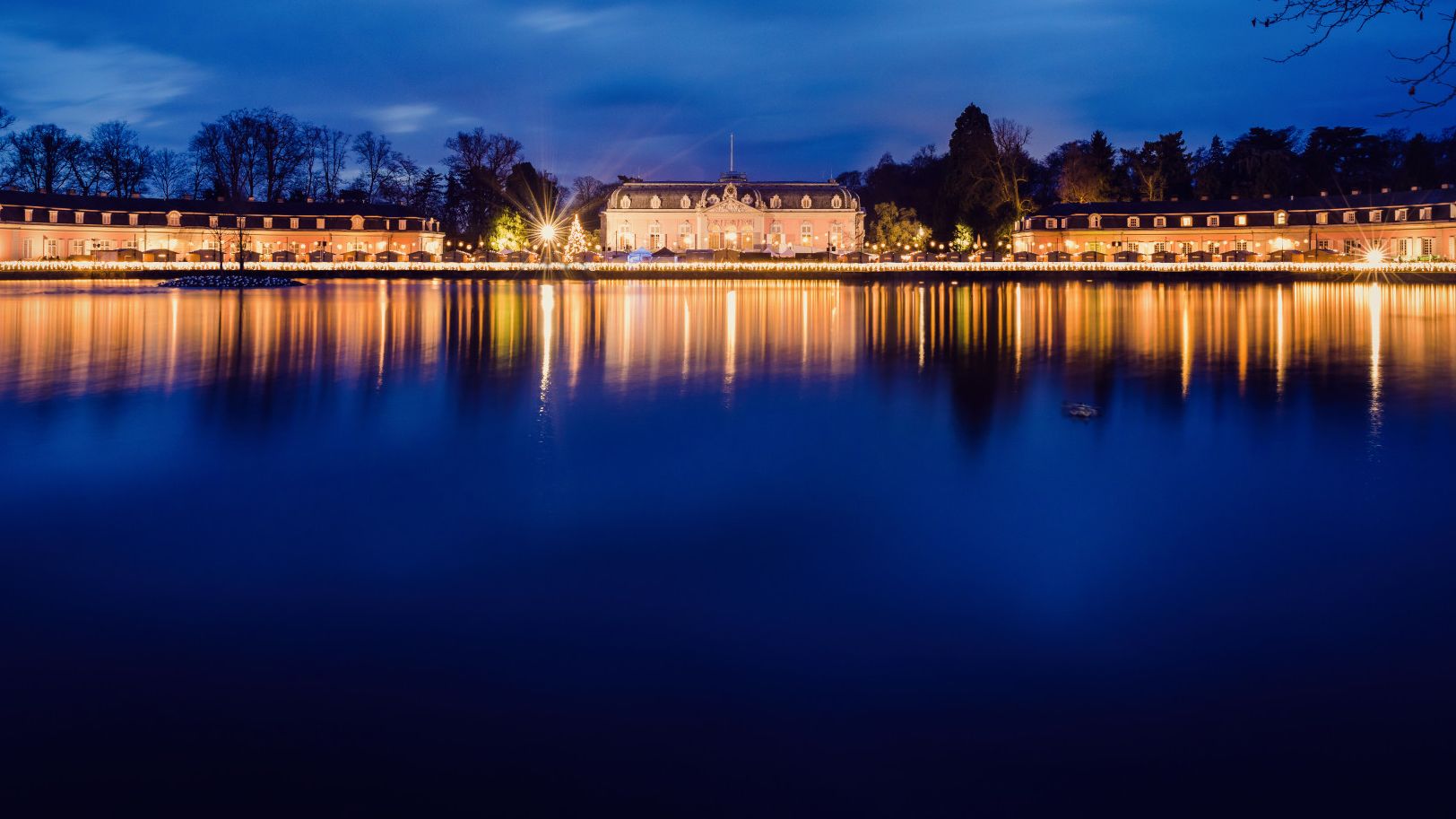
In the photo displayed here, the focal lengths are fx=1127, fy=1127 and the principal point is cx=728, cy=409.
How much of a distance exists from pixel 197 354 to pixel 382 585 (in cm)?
1418

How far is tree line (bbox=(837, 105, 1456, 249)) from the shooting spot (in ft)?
244

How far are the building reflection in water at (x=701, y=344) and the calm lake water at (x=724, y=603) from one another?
3.52ft

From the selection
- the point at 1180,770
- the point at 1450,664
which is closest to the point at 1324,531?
the point at 1450,664

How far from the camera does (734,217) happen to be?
8475 centimetres

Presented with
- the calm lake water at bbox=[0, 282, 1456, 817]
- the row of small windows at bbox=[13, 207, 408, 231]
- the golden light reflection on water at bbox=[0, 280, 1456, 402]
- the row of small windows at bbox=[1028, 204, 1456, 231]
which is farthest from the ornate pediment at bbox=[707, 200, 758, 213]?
the calm lake water at bbox=[0, 282, 1456, 817]

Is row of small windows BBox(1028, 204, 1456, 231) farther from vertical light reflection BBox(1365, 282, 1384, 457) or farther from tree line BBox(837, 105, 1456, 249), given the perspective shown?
vertical light reflection BBox(1365, 282, 1384, 457)

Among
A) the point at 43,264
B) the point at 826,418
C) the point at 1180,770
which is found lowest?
the point at 1180,770

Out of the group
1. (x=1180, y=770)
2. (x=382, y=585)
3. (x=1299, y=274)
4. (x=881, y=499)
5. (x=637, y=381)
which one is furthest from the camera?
(x=1299, y=274)

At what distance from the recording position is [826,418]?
39.9 feet

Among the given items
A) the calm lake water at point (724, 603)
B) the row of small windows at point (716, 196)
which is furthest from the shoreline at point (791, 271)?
the calm lake water at point (724, 603)

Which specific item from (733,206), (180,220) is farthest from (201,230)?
(733,206)

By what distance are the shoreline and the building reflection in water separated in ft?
55.8

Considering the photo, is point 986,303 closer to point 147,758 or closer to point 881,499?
point 881,499

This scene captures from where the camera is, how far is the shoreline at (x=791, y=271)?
53469 mm
